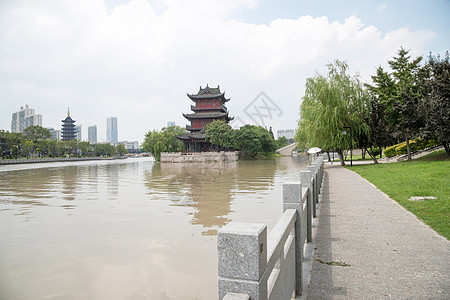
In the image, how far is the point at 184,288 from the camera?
13.3 ft

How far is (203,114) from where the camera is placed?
2057 inches

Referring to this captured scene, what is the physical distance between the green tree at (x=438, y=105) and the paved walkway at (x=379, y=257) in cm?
1266

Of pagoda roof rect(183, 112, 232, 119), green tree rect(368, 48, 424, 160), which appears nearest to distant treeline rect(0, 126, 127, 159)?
pagoda roof rect(183, 112, 232, 119)

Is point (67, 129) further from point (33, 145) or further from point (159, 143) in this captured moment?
point (159, 143)

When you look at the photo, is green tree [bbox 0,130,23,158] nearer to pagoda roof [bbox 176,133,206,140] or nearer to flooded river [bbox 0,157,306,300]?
pagoda roof [bbox 176,133,206,140]

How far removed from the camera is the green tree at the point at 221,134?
150 ft

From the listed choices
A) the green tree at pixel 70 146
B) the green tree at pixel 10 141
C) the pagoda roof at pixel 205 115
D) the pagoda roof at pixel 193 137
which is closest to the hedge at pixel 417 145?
the pagoda roof at pixel 193 137

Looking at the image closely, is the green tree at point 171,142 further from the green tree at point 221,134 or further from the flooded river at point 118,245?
Answer: the flooded river at point 118,245

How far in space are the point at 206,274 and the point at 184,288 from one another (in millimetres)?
465

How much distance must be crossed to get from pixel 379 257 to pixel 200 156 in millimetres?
43496

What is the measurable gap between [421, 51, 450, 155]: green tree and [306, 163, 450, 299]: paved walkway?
12665 millimetres

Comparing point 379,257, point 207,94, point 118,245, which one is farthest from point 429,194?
point 207,94

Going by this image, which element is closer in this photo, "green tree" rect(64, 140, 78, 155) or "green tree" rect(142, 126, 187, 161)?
"green tree" rect(142, 126, 187, 161)

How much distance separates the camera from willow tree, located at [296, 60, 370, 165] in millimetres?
20500
